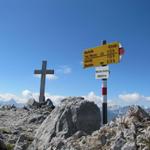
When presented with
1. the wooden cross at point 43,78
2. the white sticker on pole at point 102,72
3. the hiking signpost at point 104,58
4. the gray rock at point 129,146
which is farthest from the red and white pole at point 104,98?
the wooden cross at point 43,78

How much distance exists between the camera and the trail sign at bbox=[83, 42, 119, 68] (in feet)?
52.2

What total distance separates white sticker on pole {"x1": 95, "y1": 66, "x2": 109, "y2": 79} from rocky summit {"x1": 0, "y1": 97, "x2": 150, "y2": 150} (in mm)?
1569

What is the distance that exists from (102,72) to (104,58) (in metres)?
0.75

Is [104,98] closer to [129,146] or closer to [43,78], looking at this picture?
[129,146]

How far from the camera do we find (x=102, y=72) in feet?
53.6

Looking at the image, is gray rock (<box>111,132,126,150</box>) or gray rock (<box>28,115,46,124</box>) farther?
gray rock (<box>28,115,46,124</box>)

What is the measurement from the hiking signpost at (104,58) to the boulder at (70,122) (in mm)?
680

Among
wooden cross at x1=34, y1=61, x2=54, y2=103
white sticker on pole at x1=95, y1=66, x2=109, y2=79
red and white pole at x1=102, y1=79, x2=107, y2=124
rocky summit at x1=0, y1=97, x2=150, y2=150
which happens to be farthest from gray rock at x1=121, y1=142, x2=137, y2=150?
wooden cross at x1=34, y1=61, x2=54, y2=103

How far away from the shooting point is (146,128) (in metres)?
11.7

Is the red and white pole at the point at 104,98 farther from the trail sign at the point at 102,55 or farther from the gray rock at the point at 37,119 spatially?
the gray rock at the point at 37,119

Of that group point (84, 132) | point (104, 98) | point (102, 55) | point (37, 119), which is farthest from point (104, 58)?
point (37, 119)

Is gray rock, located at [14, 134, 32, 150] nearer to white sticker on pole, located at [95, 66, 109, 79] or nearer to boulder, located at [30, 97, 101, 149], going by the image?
boulder, located at [30, 97, 101, 149]

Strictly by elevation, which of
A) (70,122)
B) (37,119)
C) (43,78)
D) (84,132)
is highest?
(43,78)

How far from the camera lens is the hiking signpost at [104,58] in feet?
52.0
